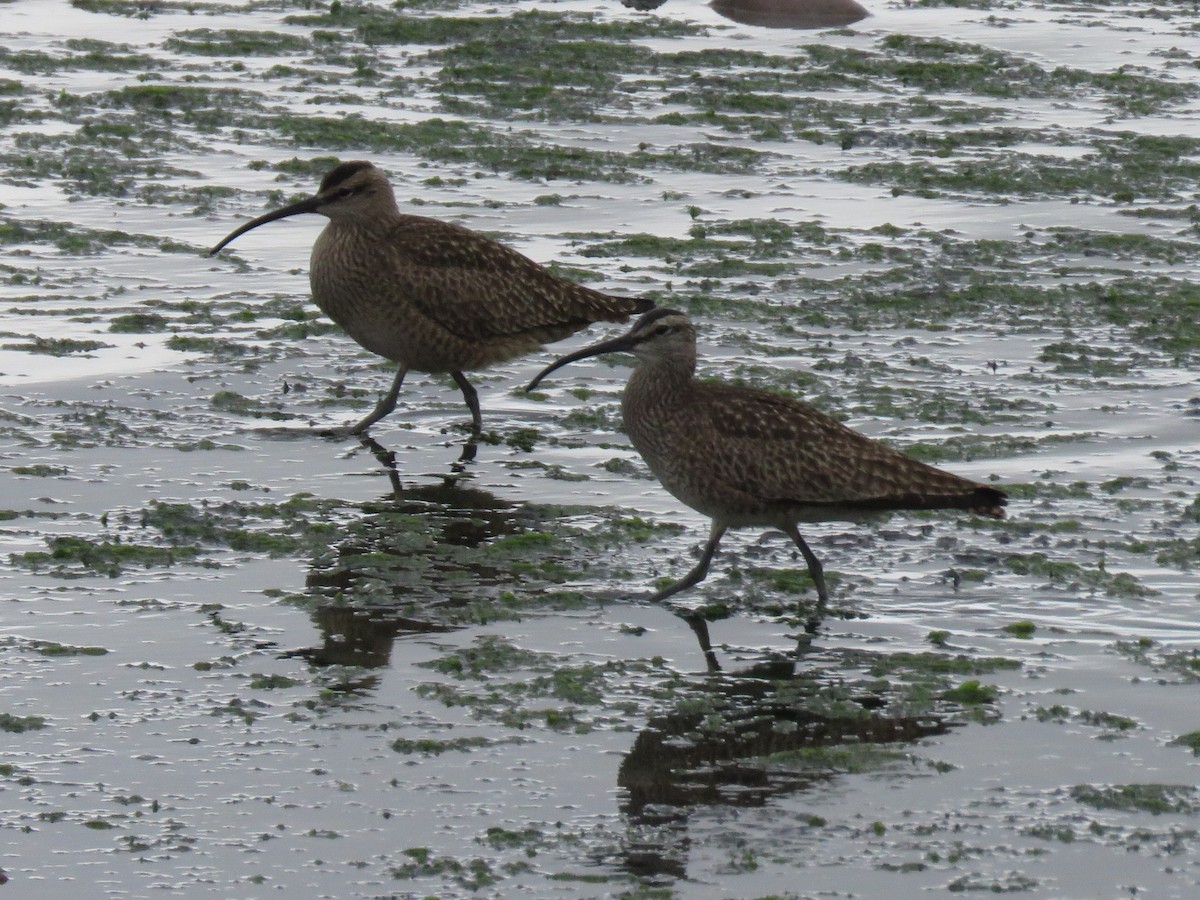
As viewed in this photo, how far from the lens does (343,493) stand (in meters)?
9.64

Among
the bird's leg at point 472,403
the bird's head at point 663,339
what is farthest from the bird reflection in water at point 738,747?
the bird's leg at point 472,403

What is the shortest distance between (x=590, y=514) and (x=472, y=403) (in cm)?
160

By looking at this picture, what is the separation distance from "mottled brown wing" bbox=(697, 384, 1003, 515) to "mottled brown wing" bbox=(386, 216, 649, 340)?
271 centimetres

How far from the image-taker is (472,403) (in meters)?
10.8

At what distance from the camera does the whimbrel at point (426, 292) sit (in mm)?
10781

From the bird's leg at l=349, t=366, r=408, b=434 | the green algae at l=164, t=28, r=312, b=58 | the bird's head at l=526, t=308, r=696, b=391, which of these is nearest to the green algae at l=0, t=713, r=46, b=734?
the bird's head at l=526, t=308, r=696, b=391

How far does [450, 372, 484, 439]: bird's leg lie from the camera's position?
10758mm

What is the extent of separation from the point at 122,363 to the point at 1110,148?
8.07 meters

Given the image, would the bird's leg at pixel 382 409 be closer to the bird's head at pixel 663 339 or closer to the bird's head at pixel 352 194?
the bird's head at pixel 352 194

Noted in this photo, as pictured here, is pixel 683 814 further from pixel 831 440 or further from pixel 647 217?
pixel 647 217

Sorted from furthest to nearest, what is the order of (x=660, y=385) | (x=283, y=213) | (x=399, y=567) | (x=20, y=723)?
(x=283, y=213) → (x=660, y=385) → (x=399, y=567) → (x=20, y=723)

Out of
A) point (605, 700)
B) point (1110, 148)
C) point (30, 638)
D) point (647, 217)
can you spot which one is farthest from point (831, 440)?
point (1110, 148)

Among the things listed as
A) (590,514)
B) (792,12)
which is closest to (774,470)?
(590,514)

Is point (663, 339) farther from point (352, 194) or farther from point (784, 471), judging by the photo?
point (352, 194)
